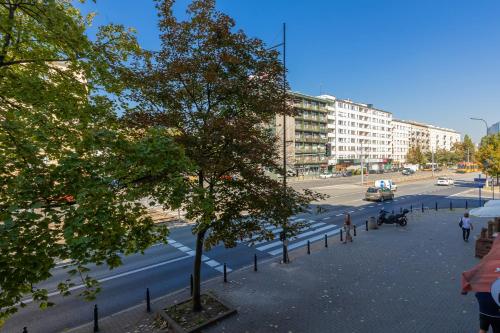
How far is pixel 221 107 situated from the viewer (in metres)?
8.00

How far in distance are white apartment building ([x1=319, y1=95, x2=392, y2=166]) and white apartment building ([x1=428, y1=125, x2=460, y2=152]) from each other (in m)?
47.5

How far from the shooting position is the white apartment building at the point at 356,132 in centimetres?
8244

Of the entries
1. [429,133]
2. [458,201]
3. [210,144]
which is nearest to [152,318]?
[210,144]

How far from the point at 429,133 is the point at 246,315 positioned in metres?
159

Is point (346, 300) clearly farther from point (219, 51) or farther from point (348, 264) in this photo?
point (219, 51)

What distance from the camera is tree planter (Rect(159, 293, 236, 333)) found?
731cm

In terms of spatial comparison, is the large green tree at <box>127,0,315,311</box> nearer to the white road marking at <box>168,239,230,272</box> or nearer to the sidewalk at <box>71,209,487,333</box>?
the sidewalk at <box>71,209,487,333</box>

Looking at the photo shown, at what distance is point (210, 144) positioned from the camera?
23.2ft

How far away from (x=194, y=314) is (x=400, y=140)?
126863 millimetres

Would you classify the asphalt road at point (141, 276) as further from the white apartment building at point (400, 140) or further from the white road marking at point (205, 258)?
the white apartment building at point (400, 140)

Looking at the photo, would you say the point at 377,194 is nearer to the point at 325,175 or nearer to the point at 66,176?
the point at 66,176

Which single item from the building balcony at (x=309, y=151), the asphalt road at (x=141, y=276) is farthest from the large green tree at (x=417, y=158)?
the asphalt road at (x=141, y=276)

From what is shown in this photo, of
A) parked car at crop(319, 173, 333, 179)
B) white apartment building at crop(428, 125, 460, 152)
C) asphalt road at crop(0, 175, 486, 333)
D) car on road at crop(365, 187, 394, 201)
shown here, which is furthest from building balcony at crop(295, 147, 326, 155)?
white apartment building at crop(428, 125, 460, 152)

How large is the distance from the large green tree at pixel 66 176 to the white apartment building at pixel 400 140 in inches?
4760
